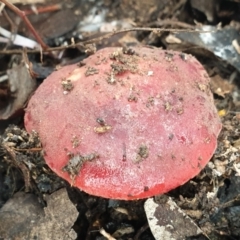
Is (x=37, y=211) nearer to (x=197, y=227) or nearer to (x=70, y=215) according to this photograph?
(x=70, y=215)

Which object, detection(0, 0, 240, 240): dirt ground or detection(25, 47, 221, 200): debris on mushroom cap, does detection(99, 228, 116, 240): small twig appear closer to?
detection(0, 0, 240, 240): dirt ground

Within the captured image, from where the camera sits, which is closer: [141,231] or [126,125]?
[126,125]

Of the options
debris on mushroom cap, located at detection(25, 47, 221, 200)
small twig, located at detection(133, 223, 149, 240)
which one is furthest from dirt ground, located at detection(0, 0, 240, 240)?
debris on mushroom cap, located at detection(25, 47, 221, 200)

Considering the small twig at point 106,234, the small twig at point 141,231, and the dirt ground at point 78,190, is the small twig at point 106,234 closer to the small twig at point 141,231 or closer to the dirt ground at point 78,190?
the dirt ground at point 78,190

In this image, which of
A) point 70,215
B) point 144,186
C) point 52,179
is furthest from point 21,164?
point 144,186

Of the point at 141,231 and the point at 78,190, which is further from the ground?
the point at 78,190

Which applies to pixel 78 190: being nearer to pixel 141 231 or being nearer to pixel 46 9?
pixel 141 231

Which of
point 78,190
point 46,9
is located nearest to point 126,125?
point 78,190
